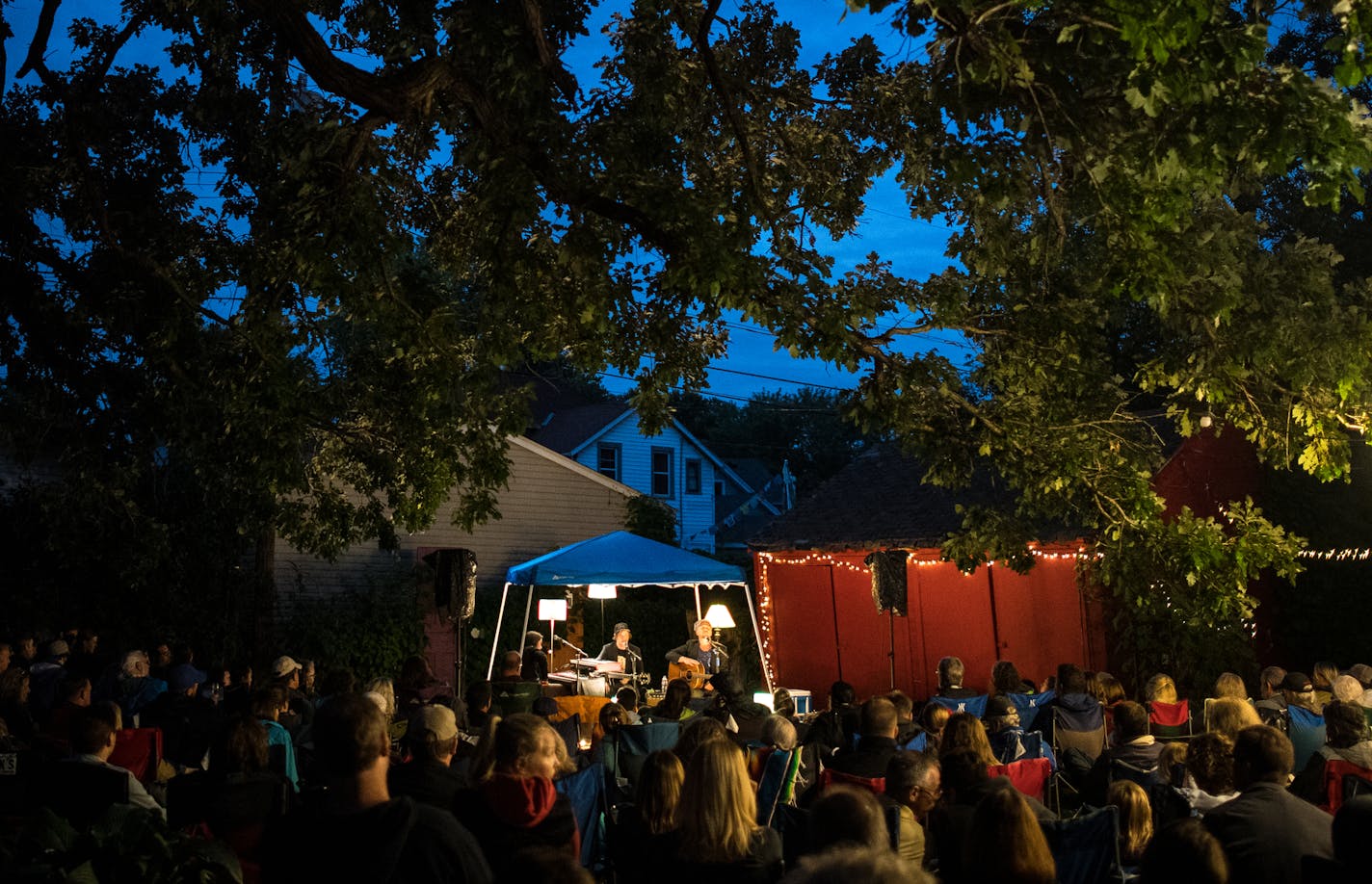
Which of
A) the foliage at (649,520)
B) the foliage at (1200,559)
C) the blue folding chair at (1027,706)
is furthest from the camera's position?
the foliage at (649,520)

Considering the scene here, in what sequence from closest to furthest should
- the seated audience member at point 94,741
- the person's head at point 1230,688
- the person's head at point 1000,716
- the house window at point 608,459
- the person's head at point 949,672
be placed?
the seated audience member at point 94,741
the person's head at point 1000,716
the person's head at point 1230,688
the person's head at point 949,672
the house window at point 608,459

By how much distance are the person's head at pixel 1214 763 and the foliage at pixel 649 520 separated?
59.7 feet

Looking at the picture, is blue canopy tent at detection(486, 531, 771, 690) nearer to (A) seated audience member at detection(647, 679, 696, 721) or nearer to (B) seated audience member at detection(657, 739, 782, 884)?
(A) seated audience member at detection(647, 679, 696, 721)

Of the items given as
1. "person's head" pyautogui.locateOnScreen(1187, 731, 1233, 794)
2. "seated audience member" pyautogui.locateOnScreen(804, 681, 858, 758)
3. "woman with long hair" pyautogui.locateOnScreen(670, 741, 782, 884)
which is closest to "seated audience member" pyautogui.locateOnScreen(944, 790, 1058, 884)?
"woman with long hair" pyautogui.locateOnScreen(670, 741, 782, 884)

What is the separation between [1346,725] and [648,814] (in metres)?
3.70

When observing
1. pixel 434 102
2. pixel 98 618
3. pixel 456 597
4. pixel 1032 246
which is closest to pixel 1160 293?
pixel 1032 246

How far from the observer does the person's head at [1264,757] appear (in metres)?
4.00

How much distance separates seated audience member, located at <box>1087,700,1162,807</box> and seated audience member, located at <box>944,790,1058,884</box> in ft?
11.0

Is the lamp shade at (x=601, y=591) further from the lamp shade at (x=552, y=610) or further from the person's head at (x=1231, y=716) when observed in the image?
the person's head at (x=1231, y=716)

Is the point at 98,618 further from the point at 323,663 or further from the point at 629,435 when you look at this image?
the point at 629,435

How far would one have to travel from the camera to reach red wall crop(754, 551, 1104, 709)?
15852mm

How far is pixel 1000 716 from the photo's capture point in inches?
285

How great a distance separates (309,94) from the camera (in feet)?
39.8

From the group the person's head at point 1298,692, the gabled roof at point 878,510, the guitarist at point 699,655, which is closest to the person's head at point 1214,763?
the person's head at point 1298,692
